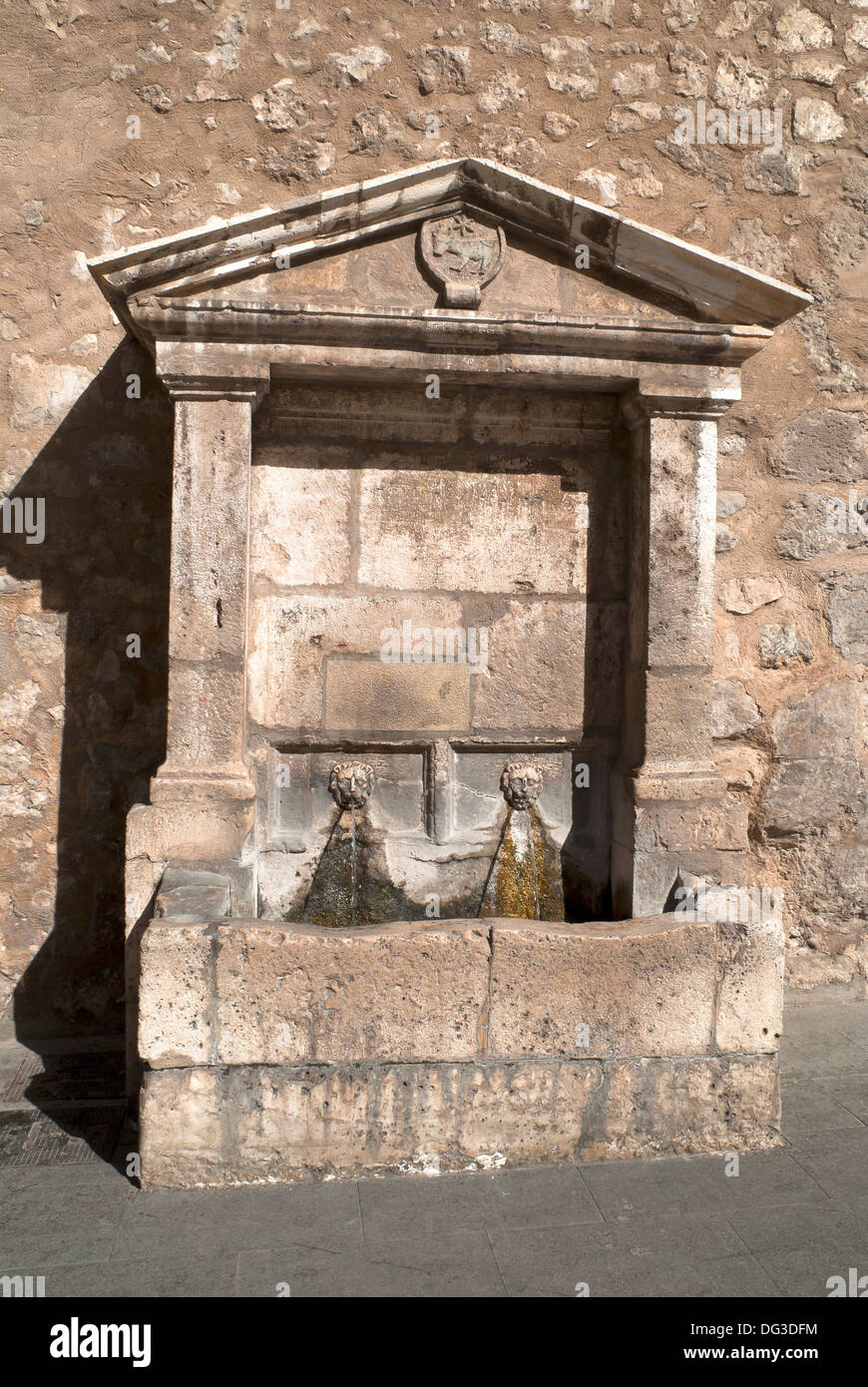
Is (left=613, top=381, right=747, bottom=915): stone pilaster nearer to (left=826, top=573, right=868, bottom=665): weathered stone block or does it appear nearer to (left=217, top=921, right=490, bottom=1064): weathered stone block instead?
(left=217, top=921, right=490, bottom=1064): weathered stone block

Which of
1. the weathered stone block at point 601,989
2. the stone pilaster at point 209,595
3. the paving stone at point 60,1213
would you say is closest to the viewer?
the paving stone at point 60,1213

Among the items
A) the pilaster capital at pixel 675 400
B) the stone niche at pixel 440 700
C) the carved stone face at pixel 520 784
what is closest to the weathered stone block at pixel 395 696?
the stone niche at pixel 440 700

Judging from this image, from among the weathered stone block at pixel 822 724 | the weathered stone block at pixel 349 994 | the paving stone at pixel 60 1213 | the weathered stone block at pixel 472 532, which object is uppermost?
the weathered stone block at pixel 472 532

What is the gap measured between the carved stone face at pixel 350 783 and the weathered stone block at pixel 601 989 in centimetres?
92

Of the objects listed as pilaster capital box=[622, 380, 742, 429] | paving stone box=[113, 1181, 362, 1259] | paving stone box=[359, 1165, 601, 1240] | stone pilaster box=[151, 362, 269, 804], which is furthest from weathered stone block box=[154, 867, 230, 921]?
pilaster capital box=[622, 380, 742, 429]

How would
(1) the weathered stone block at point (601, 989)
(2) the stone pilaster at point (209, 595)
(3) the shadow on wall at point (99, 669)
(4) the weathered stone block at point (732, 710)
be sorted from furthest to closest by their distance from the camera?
1. (4) the weathered stone block at point (732, 710)
2. (3) the shadow on wall at point (99, 669)
3. (2) the stone pilaster at point (209, 595)
4. (1) the weathered stone block at point (601, 989)

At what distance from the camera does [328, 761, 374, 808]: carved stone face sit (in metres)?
3.51

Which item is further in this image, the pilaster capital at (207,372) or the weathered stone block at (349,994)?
the pilaster capital at (207,372)

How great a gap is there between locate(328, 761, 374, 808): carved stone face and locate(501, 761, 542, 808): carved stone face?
0.49 metres

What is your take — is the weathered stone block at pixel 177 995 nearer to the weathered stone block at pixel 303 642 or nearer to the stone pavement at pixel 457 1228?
the stone pavement at pixel 457 1228

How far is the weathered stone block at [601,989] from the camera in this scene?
8.87 feet
